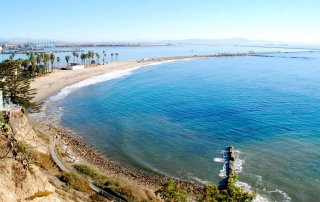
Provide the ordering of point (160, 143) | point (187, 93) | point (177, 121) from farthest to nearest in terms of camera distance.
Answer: point (187, 93), point (177, 121), point (160, 143)

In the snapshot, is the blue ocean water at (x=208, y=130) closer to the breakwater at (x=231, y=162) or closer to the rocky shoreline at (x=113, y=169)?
the breakwater at (x=231, y=162)

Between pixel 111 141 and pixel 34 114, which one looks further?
pixel 34 114

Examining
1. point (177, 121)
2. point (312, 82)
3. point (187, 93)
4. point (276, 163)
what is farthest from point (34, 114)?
point (312, 82)

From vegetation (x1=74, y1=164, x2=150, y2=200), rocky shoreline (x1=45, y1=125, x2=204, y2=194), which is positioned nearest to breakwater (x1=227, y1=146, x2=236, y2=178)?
rocky shoreline (x1=45, y1=125, x2=204, y2=194)

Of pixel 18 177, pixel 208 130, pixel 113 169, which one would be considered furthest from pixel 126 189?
pixel 208 130

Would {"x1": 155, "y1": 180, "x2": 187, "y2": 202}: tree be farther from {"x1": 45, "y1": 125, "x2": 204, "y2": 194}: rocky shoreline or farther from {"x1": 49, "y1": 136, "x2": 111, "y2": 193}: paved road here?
{"x1": 45, "y1": 125, "x2": 204, "y2": 194}: rocky shoreline

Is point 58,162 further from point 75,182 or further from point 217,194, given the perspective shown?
point 217,194

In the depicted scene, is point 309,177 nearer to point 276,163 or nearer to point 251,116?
point 276,163
